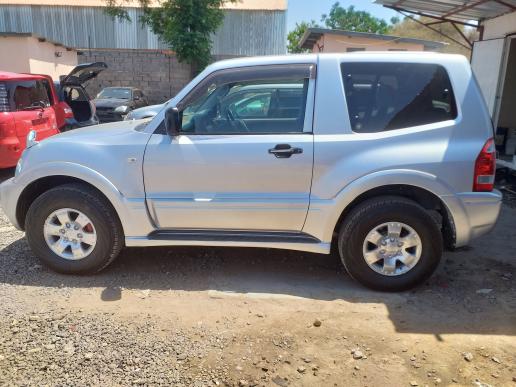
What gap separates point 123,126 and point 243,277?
6.08ft

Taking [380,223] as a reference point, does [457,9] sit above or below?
above

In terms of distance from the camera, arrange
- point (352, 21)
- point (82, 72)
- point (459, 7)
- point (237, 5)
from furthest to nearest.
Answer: point (352, 21) → point (237, 5) → point (82, 72) → point (459, 7)

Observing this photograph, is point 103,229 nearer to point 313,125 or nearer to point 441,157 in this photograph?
point 313,125

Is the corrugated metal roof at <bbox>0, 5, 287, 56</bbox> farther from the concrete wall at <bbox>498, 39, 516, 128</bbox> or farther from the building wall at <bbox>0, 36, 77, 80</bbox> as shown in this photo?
the concrete wall at <bbox>498, 39, 516, 128</bbox>

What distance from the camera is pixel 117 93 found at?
17109 millimetres

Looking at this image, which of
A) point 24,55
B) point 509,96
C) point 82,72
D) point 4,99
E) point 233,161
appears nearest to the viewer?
point 233,161

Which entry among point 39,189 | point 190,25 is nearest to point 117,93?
point 190,25

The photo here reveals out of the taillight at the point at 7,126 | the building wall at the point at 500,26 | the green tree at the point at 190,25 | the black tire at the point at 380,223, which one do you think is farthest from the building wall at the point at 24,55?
the black tire at the point at 380,223

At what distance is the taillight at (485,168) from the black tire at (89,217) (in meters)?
2.98

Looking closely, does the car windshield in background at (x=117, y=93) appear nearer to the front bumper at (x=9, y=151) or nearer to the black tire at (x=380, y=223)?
the front bumper at (x=9, y=151)

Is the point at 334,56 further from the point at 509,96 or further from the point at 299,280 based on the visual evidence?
the point at 509,96

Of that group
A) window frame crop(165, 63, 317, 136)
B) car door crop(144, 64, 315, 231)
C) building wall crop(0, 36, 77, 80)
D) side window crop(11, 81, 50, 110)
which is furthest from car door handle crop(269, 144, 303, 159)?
building wall crop(0, 36, 77, 80)

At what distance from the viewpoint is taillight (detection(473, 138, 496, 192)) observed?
357cm

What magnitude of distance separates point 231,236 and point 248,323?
0.80 metres
